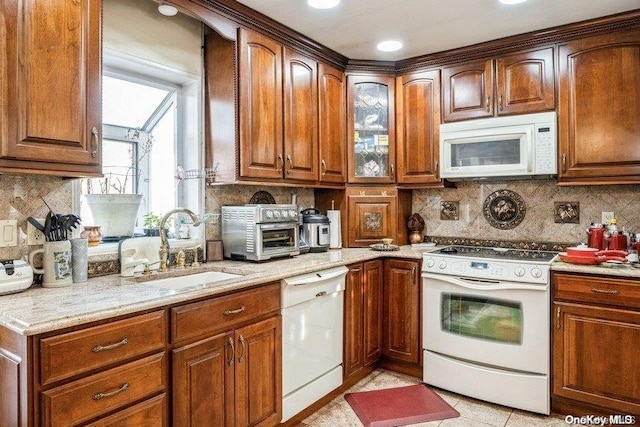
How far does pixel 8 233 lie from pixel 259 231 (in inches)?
48.4

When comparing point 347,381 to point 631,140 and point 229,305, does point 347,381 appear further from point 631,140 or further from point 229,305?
point 631,140

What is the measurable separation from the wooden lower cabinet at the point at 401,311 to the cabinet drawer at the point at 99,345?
6.15 feet

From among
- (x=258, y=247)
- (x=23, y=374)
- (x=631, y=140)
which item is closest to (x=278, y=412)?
(x=258, y=247)

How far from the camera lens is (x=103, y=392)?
1481 mm

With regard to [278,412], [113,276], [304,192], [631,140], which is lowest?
[278,412]

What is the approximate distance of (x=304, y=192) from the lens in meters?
3.55

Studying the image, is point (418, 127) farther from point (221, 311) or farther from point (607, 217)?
point (221, 311)

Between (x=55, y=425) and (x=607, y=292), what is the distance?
2.68 meters

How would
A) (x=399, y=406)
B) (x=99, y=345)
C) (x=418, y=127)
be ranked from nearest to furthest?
(x=99, y=345) < (x=399, y=406) < (x=418, y=127)

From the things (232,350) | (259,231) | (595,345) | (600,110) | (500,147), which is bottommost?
(595,345)

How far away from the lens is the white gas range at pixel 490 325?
2.55m

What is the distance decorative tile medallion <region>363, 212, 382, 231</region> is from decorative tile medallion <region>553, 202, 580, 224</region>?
4.28 ft

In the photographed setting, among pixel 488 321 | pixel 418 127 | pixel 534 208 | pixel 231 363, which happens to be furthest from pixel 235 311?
pixel 534 208

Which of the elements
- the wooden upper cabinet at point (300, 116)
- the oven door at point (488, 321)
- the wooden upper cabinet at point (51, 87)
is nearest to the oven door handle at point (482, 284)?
the oven door at point (488, 321)
